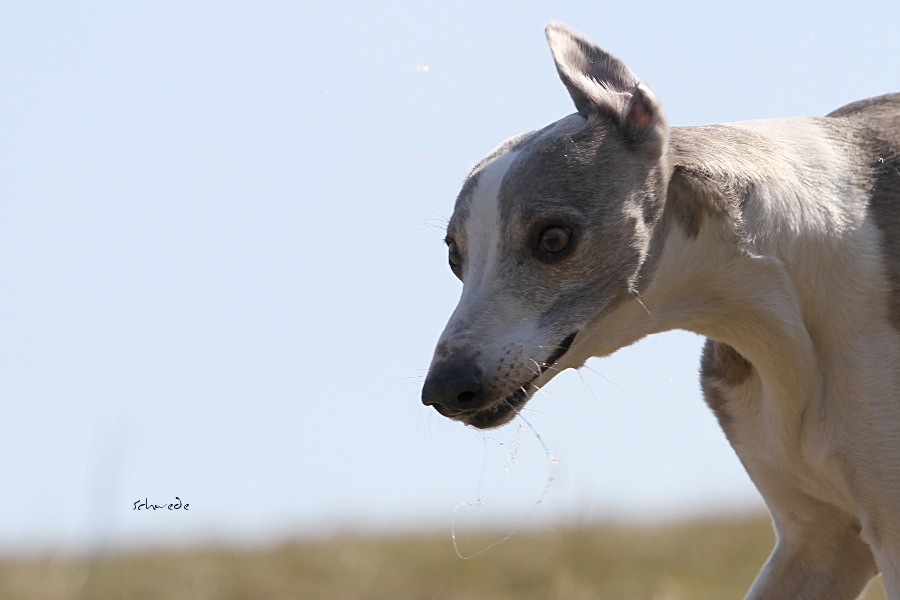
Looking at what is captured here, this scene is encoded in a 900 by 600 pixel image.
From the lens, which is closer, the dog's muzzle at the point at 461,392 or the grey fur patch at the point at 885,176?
the dog's muzzle at the point at 461,392

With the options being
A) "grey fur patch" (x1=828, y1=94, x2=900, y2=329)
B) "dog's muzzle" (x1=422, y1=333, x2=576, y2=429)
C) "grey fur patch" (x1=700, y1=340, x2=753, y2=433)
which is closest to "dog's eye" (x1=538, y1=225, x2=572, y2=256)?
"dog's muzzle" (x1=422, y1=333, x2=576, y2=429)

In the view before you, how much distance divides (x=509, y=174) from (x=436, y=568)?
12.5 ft

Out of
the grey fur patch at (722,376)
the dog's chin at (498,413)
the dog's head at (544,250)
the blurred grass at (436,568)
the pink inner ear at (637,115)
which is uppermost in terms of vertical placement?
the pink inner ear at (637,115)

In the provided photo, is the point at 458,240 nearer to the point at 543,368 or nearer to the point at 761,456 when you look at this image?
the point at 543,368

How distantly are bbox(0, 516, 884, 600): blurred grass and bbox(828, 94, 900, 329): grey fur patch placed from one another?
202cm

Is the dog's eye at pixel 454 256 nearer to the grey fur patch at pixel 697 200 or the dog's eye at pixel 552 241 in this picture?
the dog's eye at pixel 552 241

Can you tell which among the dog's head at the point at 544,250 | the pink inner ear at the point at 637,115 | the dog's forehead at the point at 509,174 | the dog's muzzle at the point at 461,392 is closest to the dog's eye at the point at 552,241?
the dog's head at the point at 544,250

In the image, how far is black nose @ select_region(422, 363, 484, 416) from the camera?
13.3 feet

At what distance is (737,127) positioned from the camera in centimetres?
482

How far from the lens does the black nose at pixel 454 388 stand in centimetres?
406

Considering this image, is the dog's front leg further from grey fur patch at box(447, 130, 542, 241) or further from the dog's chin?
grey fur patch at box(447, 130, 542, 241)

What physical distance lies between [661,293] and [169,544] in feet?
16.7

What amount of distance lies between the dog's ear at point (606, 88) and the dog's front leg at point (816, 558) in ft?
4.63

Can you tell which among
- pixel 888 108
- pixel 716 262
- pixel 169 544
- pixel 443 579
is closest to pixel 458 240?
pixel 716 262
